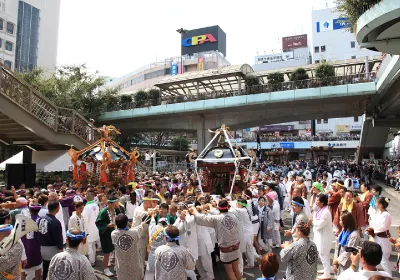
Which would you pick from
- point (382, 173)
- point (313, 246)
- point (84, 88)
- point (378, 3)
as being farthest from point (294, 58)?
point (313, 246)

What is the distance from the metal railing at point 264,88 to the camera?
66.3ft

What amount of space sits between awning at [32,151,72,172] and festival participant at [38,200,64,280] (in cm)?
1124

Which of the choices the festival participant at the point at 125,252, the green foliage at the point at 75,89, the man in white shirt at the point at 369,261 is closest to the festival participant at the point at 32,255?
the festival participant at the point at 125,252

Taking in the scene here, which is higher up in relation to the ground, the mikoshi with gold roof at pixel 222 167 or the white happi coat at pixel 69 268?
the mikoshi with gold roof at pixel 222 167

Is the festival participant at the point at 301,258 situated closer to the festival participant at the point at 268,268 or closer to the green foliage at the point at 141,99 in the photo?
the festival participant at the point at 268,268

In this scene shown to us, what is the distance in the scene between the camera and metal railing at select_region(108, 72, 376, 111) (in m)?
20.2

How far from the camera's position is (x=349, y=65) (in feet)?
72.3

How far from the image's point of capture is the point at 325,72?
20.9m

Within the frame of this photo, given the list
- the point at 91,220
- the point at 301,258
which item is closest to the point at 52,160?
the point at 91,220

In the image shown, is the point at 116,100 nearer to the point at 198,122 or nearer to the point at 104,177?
the point at 198,122

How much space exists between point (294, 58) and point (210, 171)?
57570mm

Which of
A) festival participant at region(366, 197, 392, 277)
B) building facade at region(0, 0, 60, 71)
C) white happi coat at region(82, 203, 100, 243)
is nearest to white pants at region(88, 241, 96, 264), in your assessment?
white happi coat at region(82, 203, 100, 243)

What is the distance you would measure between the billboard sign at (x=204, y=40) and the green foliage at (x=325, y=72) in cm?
4224

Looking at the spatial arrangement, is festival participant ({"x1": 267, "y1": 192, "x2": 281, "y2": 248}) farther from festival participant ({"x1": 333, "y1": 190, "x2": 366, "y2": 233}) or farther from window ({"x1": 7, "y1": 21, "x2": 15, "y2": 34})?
window ({"x1": 7, "y1": 21, "x2": 15, "y2": 34})
